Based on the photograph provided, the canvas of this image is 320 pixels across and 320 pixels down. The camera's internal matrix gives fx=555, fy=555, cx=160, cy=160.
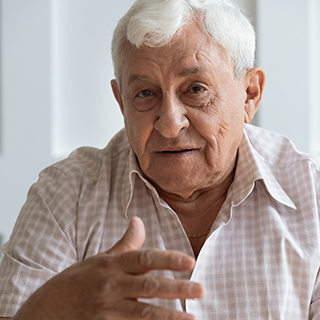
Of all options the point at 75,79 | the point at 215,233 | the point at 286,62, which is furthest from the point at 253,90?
the point at 75,79

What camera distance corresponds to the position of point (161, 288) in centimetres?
97

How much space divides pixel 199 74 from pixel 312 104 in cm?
140

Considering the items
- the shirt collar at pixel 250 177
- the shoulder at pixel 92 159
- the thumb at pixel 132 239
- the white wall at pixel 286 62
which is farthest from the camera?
the white wall at pixel 286 62

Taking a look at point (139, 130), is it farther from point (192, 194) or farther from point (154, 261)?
point (154, 261)

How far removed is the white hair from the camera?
A: 1.46m

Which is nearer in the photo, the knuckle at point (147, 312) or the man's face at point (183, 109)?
the knuckle at point (147, 312)

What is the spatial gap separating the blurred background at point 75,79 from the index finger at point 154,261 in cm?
179

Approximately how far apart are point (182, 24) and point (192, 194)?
19.6 inches

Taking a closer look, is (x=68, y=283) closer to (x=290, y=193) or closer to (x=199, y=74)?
(x=199, y=74)

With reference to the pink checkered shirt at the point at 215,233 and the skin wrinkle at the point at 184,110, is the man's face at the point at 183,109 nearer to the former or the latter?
the skin wrinkle at the point at 184,110

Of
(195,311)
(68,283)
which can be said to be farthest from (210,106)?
(68,283)

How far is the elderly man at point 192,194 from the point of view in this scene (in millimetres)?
1473

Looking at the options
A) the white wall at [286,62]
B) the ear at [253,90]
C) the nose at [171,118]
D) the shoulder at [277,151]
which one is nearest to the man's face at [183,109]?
the nose at [171,118]

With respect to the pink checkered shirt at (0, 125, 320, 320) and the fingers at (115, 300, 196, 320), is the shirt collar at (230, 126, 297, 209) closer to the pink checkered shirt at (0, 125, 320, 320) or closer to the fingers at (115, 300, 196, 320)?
the pink checkered shirt at (0, 125, 320, 320)
